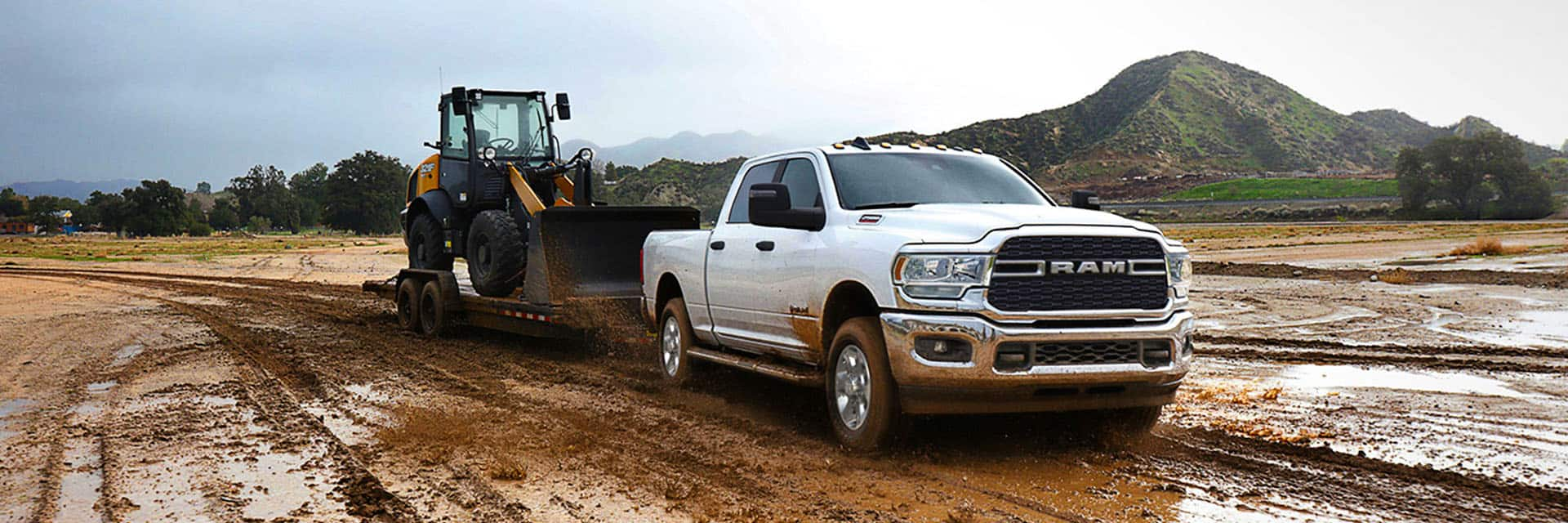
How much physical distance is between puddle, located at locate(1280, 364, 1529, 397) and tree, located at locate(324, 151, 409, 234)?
103160mm

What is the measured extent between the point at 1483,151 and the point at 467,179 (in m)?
71.8

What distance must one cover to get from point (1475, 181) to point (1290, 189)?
819 inches

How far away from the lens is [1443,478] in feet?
19.8

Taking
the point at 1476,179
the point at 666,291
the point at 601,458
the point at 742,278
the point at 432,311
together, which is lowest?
the point at 601,458

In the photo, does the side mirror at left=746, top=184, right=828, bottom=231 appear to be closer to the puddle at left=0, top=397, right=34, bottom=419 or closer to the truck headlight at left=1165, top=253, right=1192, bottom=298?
the truck headlight at left=1165, top=253, right=1192, bottom=298

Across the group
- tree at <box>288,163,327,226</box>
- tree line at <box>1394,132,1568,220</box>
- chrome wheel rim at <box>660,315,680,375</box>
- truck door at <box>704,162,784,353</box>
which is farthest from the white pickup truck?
tree at <box>288,163,327,226</box>

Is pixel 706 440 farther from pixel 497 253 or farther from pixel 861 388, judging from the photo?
pixel 497 253

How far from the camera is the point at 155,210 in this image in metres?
111

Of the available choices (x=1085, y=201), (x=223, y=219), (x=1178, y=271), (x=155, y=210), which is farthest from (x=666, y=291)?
(x=223, y=219)

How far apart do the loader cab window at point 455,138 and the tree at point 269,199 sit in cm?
13564

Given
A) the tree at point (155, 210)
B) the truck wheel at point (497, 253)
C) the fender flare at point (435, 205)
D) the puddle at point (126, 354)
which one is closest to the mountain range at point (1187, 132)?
the tree at point (155, 210)

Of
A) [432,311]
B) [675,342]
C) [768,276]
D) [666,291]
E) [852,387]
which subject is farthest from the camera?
[432,311]

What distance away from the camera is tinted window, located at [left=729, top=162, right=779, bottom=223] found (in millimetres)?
8828

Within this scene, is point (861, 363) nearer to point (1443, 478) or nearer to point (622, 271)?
point (1443, 478)
